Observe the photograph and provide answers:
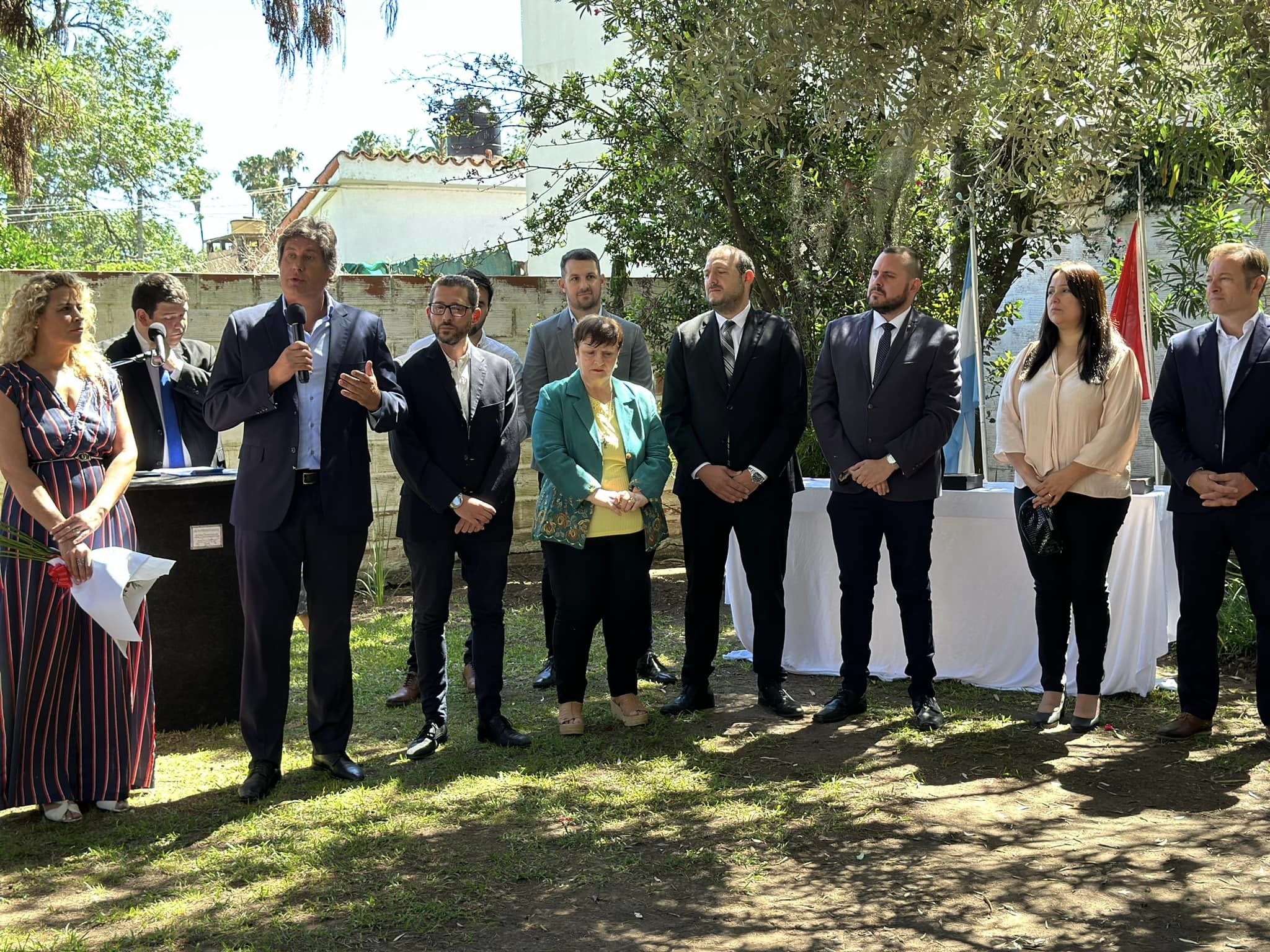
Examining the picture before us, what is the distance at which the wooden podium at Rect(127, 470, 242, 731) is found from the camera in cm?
544

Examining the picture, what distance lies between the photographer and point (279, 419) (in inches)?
180

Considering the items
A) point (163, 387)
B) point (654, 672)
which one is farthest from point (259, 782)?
point (654, 672)

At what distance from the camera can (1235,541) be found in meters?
5.05

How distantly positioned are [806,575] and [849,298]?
8.06ft

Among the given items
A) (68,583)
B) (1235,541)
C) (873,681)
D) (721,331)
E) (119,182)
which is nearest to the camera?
(68,583)

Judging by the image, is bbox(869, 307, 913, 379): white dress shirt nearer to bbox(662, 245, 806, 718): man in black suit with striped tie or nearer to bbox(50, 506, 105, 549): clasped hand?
bbox(662, 245, 806, 718): man in black suit with striped tie

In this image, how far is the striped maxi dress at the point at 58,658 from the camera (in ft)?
14.4

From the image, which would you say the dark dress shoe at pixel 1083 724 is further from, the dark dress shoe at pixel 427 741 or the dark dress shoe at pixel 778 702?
the dark dress shoe at pixel 427 741

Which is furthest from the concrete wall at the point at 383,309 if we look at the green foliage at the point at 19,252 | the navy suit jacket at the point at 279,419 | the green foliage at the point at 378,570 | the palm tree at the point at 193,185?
the palm tree at the point at 193,185

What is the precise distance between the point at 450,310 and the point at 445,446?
1.96ft

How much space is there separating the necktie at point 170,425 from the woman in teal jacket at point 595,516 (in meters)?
1.99

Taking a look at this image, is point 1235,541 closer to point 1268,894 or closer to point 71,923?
point 1268,894

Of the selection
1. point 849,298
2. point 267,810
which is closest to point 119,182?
point 849,298

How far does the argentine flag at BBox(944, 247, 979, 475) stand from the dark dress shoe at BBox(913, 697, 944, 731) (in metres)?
1.43
